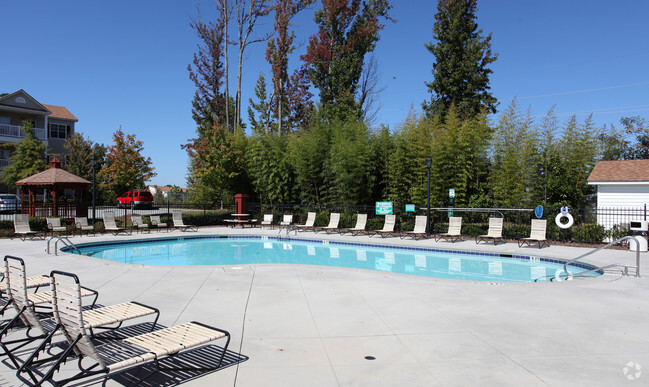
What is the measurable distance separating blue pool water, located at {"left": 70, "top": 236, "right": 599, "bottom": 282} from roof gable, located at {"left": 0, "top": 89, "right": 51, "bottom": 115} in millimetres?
22526

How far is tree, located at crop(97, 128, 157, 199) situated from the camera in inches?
803

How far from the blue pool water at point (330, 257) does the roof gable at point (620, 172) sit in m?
5.76

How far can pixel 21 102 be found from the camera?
28.4m

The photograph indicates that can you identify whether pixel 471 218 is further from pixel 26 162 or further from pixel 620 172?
pixel 26 162

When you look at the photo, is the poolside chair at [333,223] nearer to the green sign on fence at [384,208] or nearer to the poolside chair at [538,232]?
the green sign on fence at [384,208]

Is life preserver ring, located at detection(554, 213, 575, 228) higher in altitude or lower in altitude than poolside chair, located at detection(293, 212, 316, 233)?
higher

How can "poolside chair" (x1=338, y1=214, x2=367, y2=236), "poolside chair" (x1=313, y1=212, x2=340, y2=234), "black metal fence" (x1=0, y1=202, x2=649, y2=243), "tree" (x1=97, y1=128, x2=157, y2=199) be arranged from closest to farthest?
1. "black metal fence" (x1=0, y1=202, x2=649, y2=243)
2. "poolside chair" (x1=338, y1=214, x2=367, y2=236)
3. "poolside chair" (x1=313, y1=212, x2=340, y2=234)
4. "tree" (x1=97, y1=128, x2=157, y2=199)

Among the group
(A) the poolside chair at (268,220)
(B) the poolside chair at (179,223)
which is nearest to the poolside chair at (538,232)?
(A) the poolside chair at (268,220)

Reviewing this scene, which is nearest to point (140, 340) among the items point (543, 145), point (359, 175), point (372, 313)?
point (372, 313)

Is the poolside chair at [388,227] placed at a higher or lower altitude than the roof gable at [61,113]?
lower

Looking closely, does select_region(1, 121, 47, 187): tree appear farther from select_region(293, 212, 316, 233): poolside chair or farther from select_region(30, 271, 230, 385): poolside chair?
select_region(30, 271, 230, 385): poolside chair

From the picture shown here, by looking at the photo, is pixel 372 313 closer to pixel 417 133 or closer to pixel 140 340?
pixel 140 340

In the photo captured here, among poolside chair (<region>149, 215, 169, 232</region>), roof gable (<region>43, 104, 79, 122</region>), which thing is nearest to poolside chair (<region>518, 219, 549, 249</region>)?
poolside chair (<region>149, 215, 169, 232</region>)

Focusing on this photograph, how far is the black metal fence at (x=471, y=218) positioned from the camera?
39.7 ft
